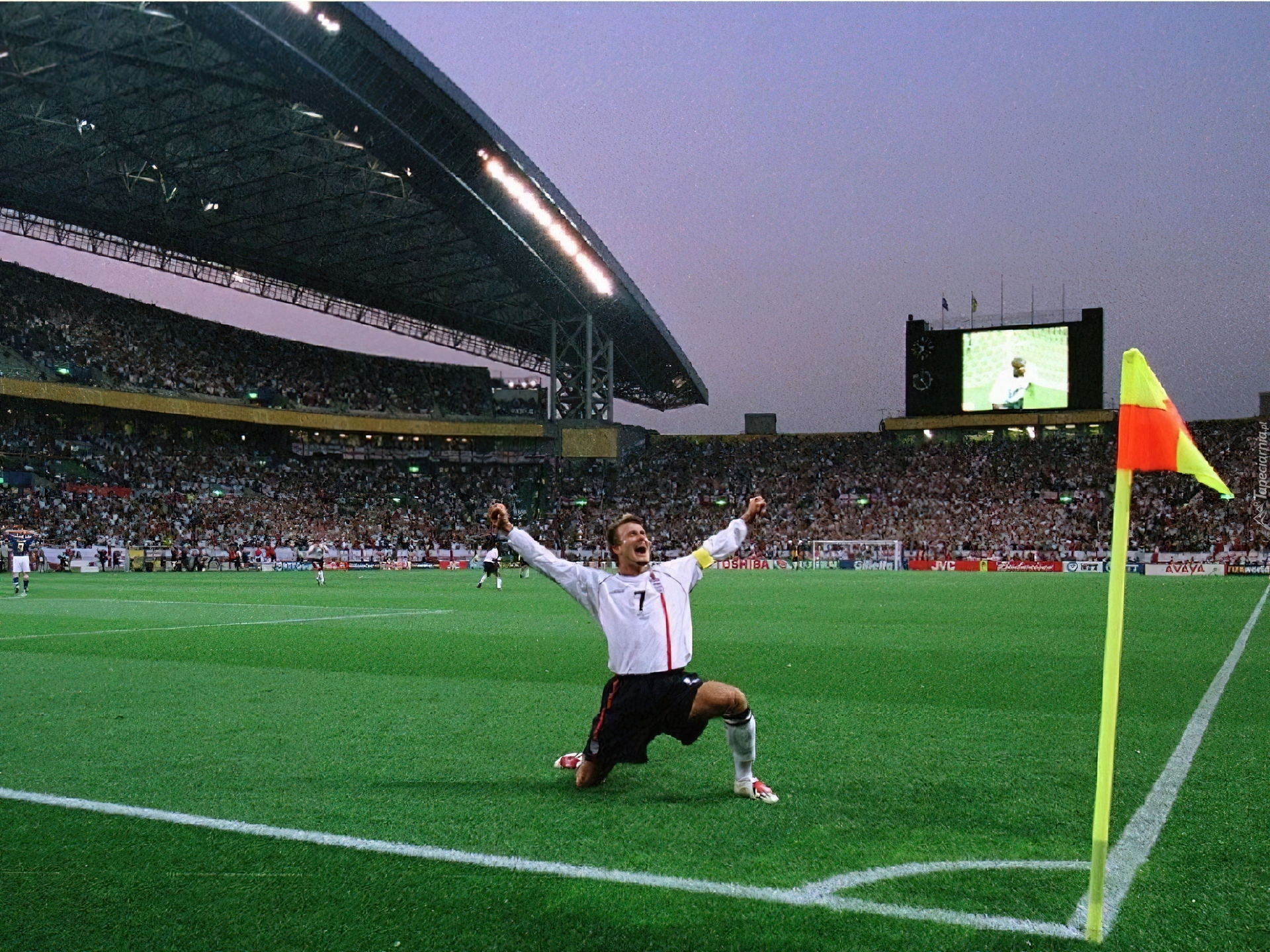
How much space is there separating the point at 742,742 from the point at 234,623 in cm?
1408

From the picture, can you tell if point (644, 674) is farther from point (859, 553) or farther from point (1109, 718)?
point (859, 553)

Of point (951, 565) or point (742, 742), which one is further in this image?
point (951, 565)

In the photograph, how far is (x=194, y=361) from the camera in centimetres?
5909

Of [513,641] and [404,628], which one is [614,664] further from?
[404,628]

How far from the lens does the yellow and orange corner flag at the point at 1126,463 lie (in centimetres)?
352

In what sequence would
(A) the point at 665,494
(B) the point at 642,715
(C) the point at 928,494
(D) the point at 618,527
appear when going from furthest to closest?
(A) the point at 665,494 < (C) the point at 928,494 < (D) the point at 618,527 < (B) the point at 642,715

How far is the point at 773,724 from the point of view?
800 cm

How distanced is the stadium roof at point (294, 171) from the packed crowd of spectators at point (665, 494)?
11.1 m

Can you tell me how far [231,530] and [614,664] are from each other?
173ft

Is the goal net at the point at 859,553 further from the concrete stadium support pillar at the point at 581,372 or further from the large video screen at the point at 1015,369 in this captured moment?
the concrete stadium support pillar at the point at 581,372

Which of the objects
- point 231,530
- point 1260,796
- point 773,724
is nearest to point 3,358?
point 231,530

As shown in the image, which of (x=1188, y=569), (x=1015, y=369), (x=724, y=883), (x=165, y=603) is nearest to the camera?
(x=724, y=883)

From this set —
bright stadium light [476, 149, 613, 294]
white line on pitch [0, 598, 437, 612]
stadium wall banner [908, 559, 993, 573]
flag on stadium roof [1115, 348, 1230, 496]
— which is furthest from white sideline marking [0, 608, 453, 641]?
stadium wall banner [908, 559, 993, 573]

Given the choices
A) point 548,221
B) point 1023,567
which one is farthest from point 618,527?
point 1023,567
